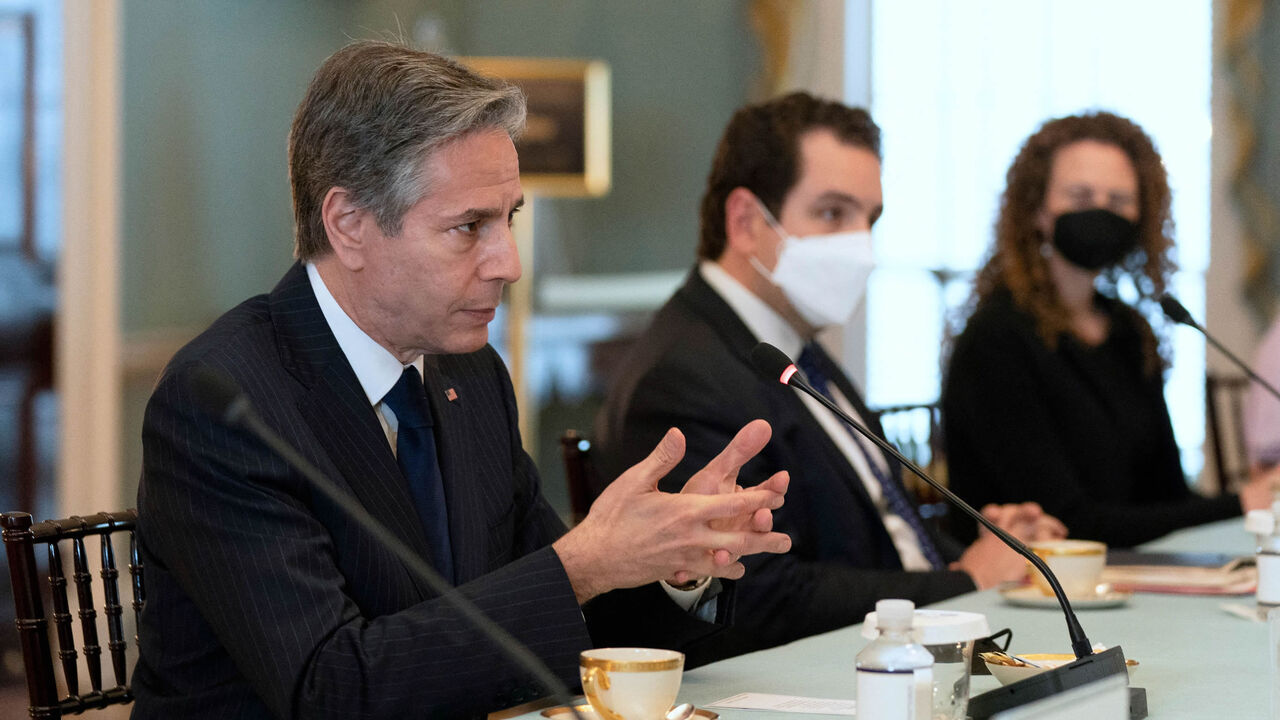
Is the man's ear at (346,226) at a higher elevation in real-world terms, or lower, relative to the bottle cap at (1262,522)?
higher

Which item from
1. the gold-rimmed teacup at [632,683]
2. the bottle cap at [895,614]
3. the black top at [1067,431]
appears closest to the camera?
the bottle cap at [895,614]

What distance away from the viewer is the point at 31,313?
3.68 m

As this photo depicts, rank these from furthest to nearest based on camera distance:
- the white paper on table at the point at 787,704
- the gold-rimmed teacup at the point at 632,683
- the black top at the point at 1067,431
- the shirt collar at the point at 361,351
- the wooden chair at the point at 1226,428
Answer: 1. the wooden chair at the point at 1226,428
2. the black top at the point at 1067,431
3. the shirt collar at the point at 361,351
4. the white paper on table at the point at 787,704
5. the gold-rimmed teacup at the point at 632,683

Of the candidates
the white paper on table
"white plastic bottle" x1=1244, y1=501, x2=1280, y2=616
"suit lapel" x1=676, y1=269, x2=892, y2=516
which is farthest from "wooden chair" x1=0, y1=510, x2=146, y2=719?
"white plastic bottle" x1=1244, y1=501, x2=1280, y2=616

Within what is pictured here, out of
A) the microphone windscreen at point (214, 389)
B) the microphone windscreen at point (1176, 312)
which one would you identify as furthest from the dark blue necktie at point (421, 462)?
the microphone windscreen at point (1176, 312)

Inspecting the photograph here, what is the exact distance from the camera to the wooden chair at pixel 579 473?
209 centimetres

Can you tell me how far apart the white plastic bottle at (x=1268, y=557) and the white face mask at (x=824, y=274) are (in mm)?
751

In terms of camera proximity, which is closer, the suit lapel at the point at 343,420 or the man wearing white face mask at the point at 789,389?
the suit lapel at the point at 343,420

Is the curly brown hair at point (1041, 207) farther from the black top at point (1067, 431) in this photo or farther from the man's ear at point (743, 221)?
the man's ear at point (743, 221)

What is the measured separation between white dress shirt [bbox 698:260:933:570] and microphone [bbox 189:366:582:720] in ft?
3.57

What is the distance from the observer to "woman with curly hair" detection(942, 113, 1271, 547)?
8.88 ft

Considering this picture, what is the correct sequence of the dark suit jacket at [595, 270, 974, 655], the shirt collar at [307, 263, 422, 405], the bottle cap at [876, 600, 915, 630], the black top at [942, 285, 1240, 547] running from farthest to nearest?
1. the black top at [942, 285, 1240, 547]
2. the dark suit jacket at [595, 270, 974, 655]
3. the shirt collar at [307, 263, 422, 405]
4. the bottle cap at [876, 600, 915, 630]

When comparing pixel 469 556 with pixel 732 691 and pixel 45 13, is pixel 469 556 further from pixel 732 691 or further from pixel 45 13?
pixel 45 13

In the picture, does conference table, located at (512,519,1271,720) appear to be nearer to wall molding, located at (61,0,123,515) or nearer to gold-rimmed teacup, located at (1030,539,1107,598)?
gold-rimmed teacup, located at (1030,539,1107,598)
